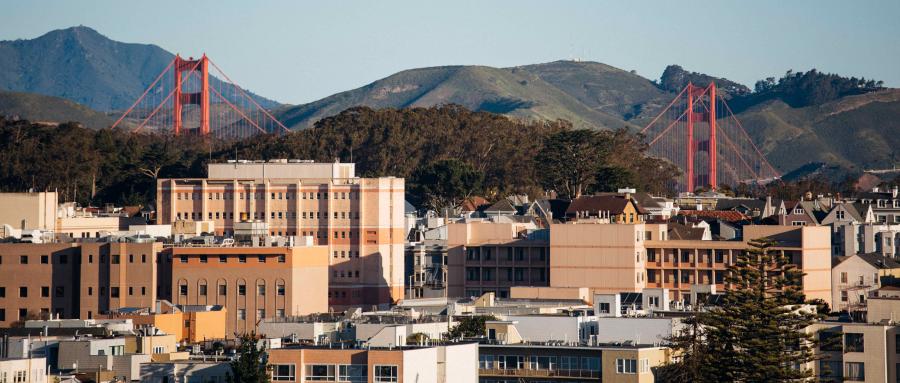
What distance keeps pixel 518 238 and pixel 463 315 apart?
116 feet

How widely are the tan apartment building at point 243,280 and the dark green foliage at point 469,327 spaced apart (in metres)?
19.7

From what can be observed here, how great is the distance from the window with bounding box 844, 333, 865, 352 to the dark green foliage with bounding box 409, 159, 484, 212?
95.8 m

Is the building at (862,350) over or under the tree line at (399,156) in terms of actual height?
under

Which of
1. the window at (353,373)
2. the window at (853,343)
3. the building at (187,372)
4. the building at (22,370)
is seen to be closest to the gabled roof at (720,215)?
the window at (853,343)

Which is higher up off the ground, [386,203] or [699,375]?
[386,203]

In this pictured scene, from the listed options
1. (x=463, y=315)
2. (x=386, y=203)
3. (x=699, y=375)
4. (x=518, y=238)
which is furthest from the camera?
(x=386, y=203)

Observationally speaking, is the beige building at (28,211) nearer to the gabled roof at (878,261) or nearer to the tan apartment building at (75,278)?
the tan apartment building at (75,278)

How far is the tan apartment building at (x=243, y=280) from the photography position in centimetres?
9600

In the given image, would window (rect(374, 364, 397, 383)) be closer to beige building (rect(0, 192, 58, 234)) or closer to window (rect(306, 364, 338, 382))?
window (rect(306, 364, 338, 382))

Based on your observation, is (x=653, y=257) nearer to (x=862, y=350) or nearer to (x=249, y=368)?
(x=862, y=350)

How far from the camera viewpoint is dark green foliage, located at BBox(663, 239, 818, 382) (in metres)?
65.1

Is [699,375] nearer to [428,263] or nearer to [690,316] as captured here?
[690,316]

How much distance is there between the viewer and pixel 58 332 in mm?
71375

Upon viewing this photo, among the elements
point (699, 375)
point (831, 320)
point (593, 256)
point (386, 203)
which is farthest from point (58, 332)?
point (386, 203)
